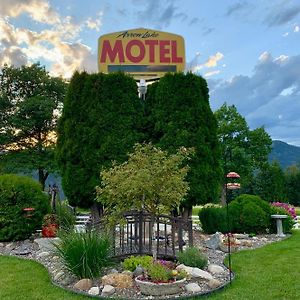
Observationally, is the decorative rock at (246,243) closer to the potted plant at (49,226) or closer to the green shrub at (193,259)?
the green shrub at (193,259)

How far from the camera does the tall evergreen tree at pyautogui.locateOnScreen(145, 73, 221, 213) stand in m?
10.6

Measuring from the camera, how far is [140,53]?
12594mm

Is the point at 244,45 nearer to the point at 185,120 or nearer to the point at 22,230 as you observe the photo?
the point at 185,120

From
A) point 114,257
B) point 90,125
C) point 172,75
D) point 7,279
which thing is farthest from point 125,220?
point 172,75

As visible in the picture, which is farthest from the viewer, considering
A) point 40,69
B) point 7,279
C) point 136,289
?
point 40,69

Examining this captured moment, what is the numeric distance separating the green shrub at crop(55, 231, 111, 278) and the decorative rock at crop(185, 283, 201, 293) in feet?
5.26

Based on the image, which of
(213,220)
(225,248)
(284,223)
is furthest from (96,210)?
(284,223)

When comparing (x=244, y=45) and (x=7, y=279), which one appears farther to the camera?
(x=244, y=45)

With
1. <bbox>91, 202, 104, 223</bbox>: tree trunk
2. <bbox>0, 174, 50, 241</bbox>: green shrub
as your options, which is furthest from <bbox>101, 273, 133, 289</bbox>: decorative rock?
<bbox>0, 174, 50, 241</bbox>: green shrub

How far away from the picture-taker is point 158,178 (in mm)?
7070

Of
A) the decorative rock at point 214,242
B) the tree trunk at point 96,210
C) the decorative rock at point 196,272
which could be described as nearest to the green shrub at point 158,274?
the decorative rock at point 196,272

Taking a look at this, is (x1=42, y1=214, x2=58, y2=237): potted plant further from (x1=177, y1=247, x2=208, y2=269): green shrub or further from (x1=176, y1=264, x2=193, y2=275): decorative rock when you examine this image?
(x1=176, y1=264, x2=193, y2=275): decorative rock

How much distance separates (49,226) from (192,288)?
5.93 m

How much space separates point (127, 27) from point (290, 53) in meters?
5.54
